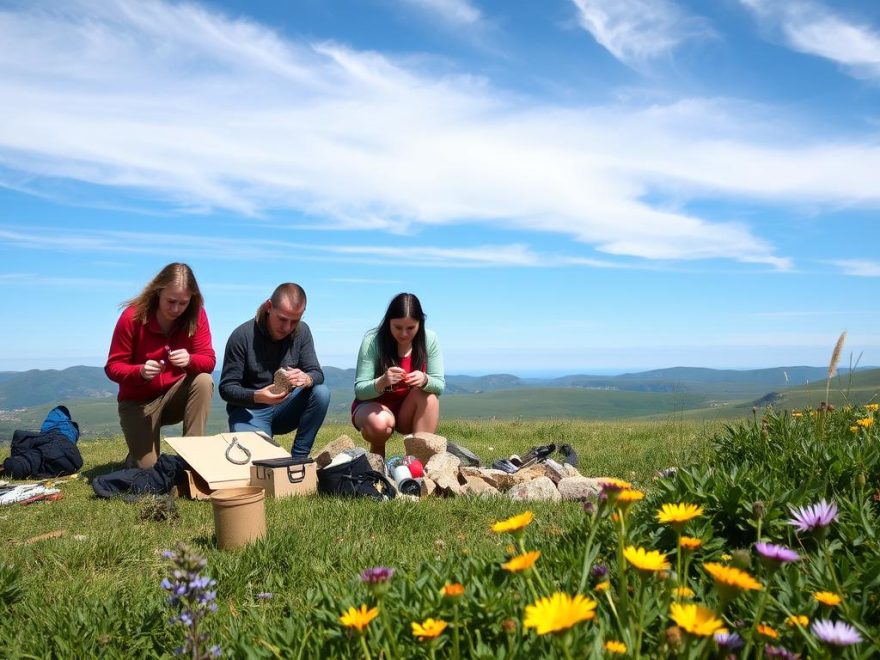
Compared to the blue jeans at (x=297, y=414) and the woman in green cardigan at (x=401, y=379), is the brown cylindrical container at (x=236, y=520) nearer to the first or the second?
the woman in green cardigan at (x=401, y=379)

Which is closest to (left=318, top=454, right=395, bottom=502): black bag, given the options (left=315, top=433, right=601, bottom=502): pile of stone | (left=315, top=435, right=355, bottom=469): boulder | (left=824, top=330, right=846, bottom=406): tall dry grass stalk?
(left=315, top=433, right=601, bottom=502): pile of stone

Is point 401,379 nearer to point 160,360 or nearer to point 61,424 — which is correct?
point 160,360

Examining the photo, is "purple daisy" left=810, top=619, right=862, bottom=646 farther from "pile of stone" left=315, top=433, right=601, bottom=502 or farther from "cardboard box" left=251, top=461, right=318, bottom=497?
"cardboard box" left=251, top=461, right=318, bottom=497

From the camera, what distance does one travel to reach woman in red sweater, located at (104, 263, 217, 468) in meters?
6.58

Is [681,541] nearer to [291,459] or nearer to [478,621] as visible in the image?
[478,621]

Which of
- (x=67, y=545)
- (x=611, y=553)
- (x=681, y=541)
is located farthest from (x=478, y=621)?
(x=67, y=545)

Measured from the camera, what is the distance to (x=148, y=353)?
6781mm

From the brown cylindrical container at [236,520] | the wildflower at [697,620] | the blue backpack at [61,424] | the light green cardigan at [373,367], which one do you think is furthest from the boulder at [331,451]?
the wildflower at [697,620]

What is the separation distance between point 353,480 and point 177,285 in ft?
8.67

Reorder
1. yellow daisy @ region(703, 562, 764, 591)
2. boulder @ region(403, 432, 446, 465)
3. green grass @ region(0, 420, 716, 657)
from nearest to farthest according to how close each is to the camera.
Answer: yellow daisy @ region(703, 562, 764, 591), green grass @ region(0, 420, 716, 657), boulder @ region(403, 432, 446, 465)

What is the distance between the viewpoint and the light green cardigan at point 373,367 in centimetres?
702

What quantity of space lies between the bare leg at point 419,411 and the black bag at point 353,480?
1566mm

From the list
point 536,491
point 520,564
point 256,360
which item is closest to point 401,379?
point 256,360

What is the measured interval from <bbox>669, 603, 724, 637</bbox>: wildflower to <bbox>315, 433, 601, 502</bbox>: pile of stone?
3388mm
